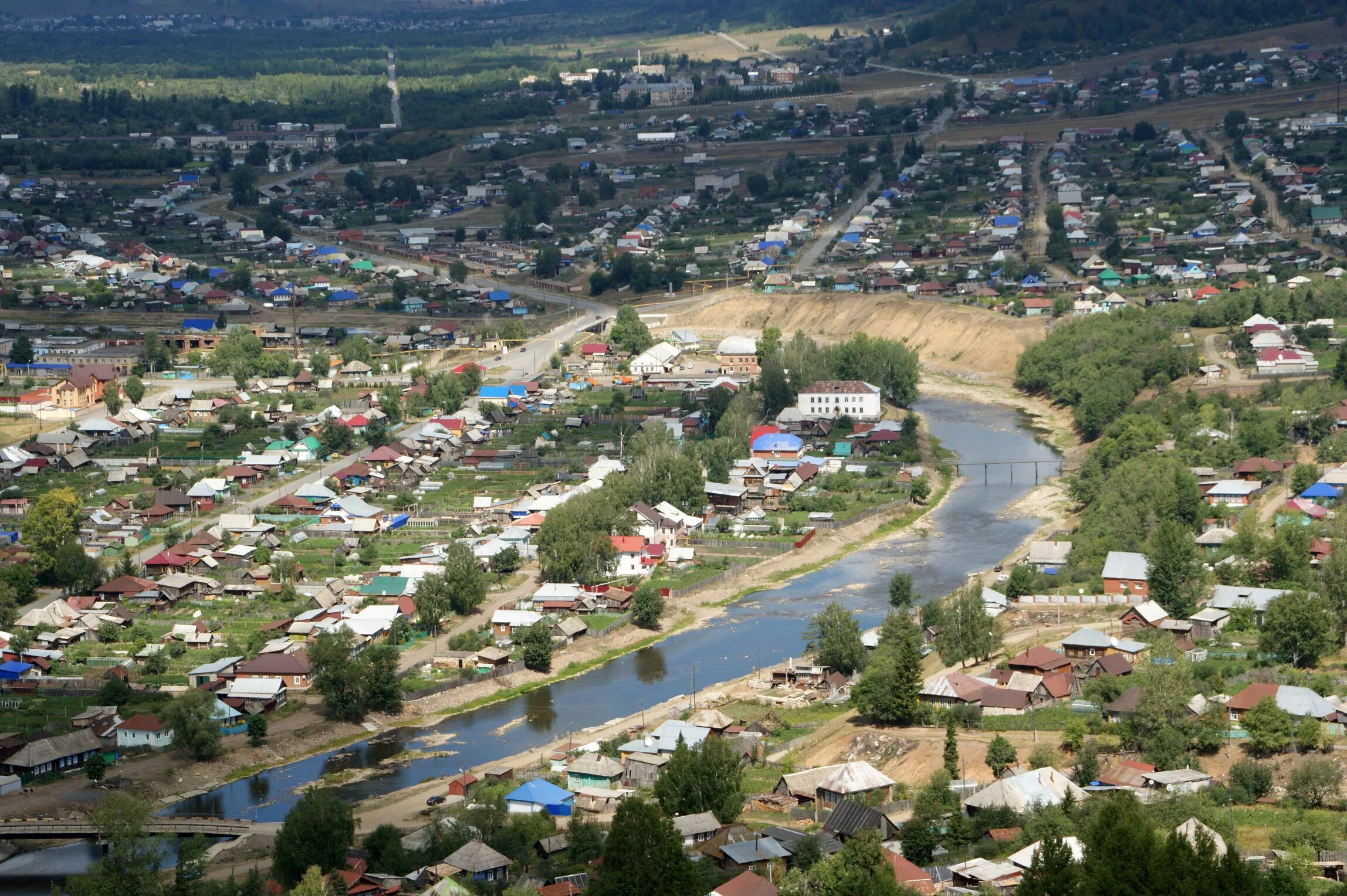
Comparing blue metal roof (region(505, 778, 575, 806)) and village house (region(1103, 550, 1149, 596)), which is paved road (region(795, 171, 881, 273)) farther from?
blue metal roof (region(505, 778, 575, 806))

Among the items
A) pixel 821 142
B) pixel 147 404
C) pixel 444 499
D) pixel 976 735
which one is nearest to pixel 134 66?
pixel 821 142

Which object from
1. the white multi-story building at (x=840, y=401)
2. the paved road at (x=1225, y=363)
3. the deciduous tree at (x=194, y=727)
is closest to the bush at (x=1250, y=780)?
the deciduous tree at (x=194, y=727)

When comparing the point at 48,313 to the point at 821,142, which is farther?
the point at 821,142

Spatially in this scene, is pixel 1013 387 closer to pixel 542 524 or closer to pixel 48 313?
pixel 542 524

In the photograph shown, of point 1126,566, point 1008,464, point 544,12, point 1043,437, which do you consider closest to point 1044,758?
point 1126,566

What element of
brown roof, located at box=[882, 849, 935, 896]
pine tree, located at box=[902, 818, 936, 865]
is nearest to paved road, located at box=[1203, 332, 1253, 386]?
pine tree, located at box=[902, 818, 936, 865]
